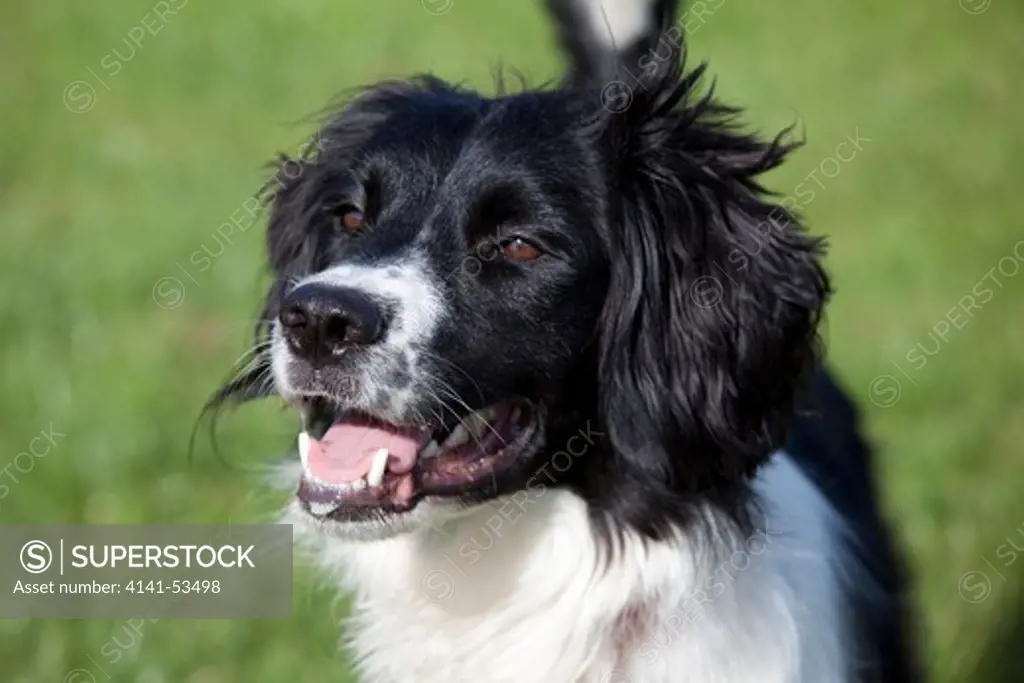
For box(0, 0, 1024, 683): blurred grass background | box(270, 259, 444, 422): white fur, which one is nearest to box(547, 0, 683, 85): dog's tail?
box(0, 0, 1024, 683): blurred grass background

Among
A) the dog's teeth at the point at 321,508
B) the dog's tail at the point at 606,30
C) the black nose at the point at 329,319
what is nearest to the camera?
the black nose at the point at 329,319

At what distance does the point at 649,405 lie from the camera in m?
3.11

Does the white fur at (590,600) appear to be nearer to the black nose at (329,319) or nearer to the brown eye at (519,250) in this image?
the black nose at (329,319)

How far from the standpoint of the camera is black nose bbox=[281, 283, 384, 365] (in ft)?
9.00

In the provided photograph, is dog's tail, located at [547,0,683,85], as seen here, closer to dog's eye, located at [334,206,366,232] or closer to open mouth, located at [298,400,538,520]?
dog's eye, located at [334,206,366,232]

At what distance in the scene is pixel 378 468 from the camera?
2.92 metres

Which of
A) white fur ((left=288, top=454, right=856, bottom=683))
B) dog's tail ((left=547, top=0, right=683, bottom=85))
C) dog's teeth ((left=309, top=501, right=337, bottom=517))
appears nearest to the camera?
dog's teeth ((left=309, top=501, right=337, bottom=517))

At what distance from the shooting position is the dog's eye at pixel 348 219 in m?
3.28

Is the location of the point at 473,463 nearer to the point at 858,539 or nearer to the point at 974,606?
the point at 858,539

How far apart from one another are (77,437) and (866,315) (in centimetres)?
392

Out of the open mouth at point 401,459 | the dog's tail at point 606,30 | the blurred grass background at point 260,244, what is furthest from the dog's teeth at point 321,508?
the blurred grass background at point 260,244

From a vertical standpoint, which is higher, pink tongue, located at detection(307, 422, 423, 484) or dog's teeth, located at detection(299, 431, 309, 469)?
pink tongue, located at detection(307, 422, 423, 484)

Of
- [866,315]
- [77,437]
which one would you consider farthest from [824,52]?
[77,437]

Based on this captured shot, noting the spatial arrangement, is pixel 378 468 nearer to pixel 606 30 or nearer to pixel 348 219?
pixel 348 219
